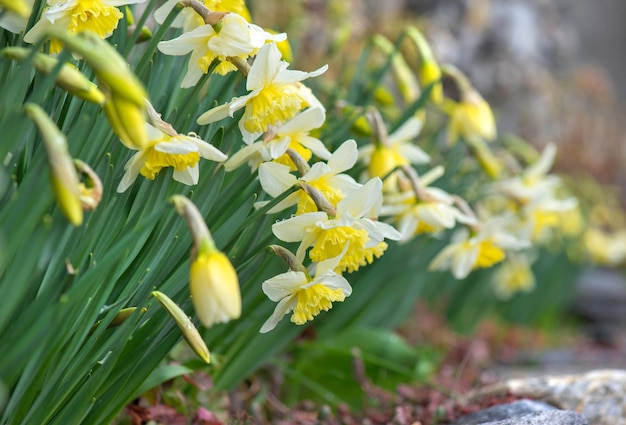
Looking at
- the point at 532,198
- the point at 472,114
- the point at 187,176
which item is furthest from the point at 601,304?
the point at 187,176

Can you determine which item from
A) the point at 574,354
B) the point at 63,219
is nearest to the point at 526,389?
the point at 63,219

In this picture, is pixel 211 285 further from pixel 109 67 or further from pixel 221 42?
pixel 221 42

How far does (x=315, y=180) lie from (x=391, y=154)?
575 millimetres

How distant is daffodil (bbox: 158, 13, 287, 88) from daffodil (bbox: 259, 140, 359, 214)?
195mm

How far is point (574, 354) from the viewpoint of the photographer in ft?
10.6

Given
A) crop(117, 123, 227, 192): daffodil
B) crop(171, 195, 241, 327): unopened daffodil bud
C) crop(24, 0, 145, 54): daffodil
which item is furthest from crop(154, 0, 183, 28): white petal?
crop(171, 195, 241, 327): unopened daffodil bud

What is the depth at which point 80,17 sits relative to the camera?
1.16 metres

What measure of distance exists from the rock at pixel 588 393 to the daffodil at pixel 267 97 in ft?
3.08

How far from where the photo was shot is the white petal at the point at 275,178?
4.12 feet

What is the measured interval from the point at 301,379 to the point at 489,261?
62 cm

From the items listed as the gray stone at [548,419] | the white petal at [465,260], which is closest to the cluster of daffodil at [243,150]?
the gray stone at [548,419]

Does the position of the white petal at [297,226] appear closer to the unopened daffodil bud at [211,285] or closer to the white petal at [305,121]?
the white petal at [305,121]

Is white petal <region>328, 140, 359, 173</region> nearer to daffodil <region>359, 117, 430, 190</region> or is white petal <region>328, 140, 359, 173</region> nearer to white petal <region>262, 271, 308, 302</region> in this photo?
white petal <region>262, 271, 308, 302</region>

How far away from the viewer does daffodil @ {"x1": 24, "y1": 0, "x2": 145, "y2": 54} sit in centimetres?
113
